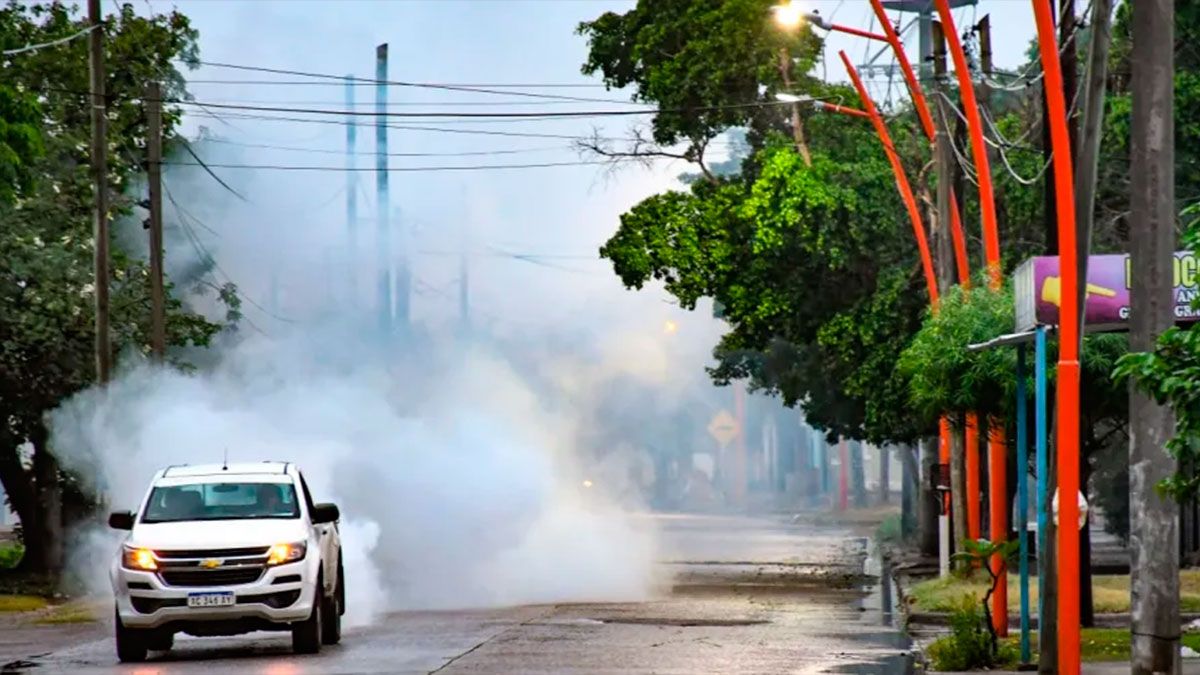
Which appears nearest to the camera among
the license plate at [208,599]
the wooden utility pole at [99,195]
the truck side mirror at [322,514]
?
the license plate at [208,599]

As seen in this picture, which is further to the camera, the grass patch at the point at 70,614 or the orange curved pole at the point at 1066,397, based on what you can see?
the grass patch at the point at 70,614

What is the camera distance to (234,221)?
5650 centimetres

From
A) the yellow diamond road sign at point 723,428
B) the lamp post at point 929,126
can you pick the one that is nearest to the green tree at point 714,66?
the lamp post at point 929,126

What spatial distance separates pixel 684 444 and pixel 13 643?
113124 mm

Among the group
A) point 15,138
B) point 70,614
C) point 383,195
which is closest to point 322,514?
point 15,138

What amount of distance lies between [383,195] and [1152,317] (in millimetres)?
43867

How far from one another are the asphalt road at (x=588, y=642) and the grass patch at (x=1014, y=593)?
29.5 inches

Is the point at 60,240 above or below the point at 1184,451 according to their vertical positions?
above

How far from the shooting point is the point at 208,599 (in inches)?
967

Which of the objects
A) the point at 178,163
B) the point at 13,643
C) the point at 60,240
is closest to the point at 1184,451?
the point at 13,643

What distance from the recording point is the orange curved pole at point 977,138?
82.8 ft

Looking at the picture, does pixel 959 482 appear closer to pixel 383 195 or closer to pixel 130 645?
pixel 130 645

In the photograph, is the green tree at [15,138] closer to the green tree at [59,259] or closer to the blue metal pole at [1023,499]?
the green tree at [59,259]

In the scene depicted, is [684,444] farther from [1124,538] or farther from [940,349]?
[940,349]
